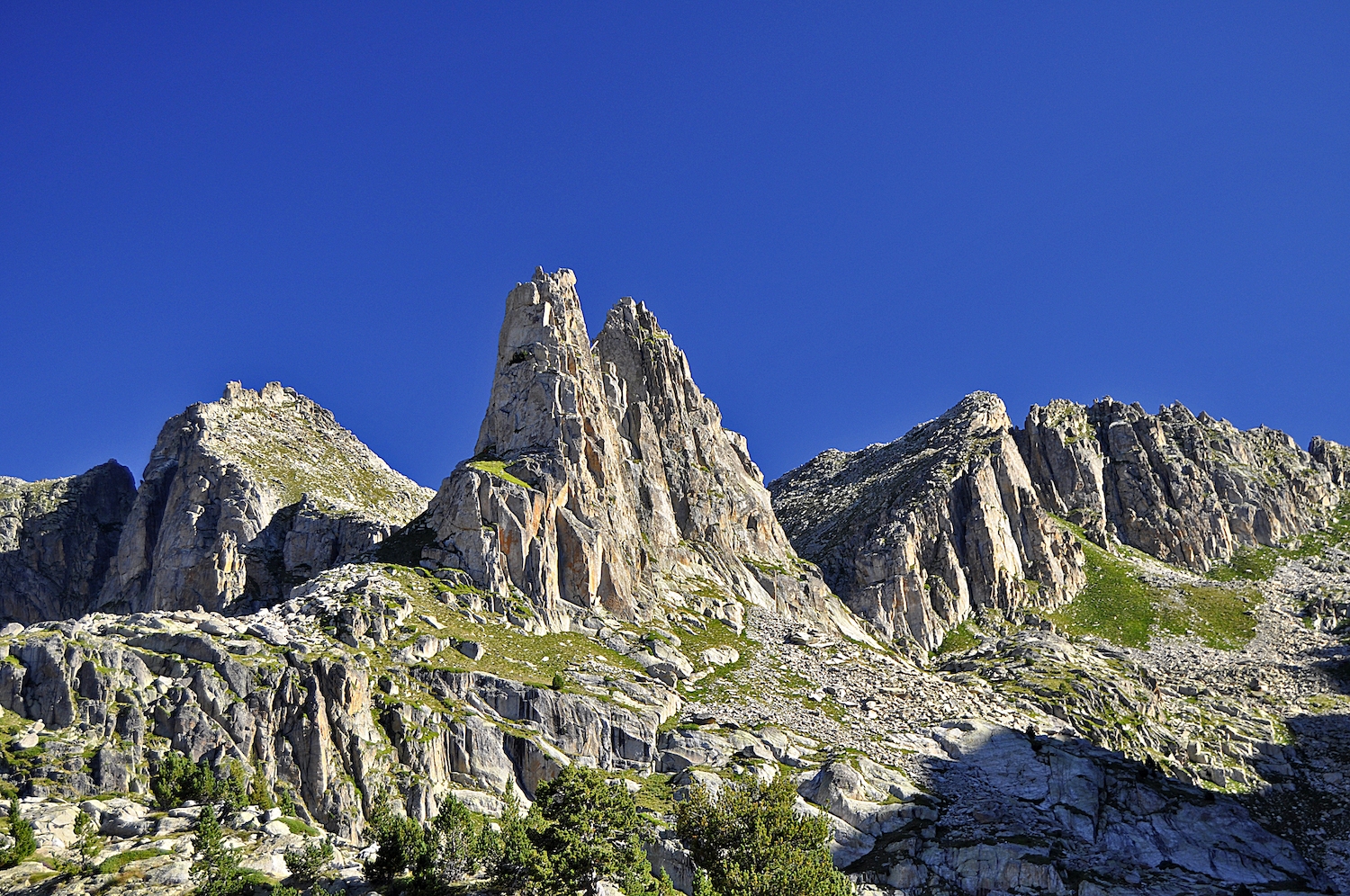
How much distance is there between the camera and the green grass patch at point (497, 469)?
12300cm

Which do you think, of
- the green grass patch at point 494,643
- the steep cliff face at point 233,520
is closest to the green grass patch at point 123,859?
the green grass patch at point 494,643

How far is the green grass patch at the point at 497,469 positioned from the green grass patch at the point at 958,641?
81.1 meters

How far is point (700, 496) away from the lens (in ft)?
528

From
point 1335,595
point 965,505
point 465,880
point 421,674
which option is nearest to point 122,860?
point 465,880

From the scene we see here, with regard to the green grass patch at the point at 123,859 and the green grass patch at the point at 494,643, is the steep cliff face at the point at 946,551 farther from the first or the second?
the green grass patch at the point at 123,859

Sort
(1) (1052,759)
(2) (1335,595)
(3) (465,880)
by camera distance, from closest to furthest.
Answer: (3) (465,880)
(1) (1052,759)
(2) (1335,595)

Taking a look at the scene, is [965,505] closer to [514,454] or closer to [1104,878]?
[514,454]

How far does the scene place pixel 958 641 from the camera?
164250 mm

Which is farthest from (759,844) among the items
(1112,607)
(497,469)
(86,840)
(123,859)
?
(1112,607)

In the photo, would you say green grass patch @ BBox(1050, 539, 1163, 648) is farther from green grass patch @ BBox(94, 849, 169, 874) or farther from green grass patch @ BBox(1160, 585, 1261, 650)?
green grass patch @ BBox(94, 849, 169, 874)

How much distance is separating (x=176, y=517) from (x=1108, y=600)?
17684 centimetres

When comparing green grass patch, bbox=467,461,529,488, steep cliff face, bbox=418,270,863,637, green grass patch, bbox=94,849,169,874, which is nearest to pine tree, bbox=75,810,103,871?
green grass patch, bbox=94,849,169,874

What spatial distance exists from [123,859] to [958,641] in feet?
461

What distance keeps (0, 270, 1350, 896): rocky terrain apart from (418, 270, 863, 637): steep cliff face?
1.96ft
